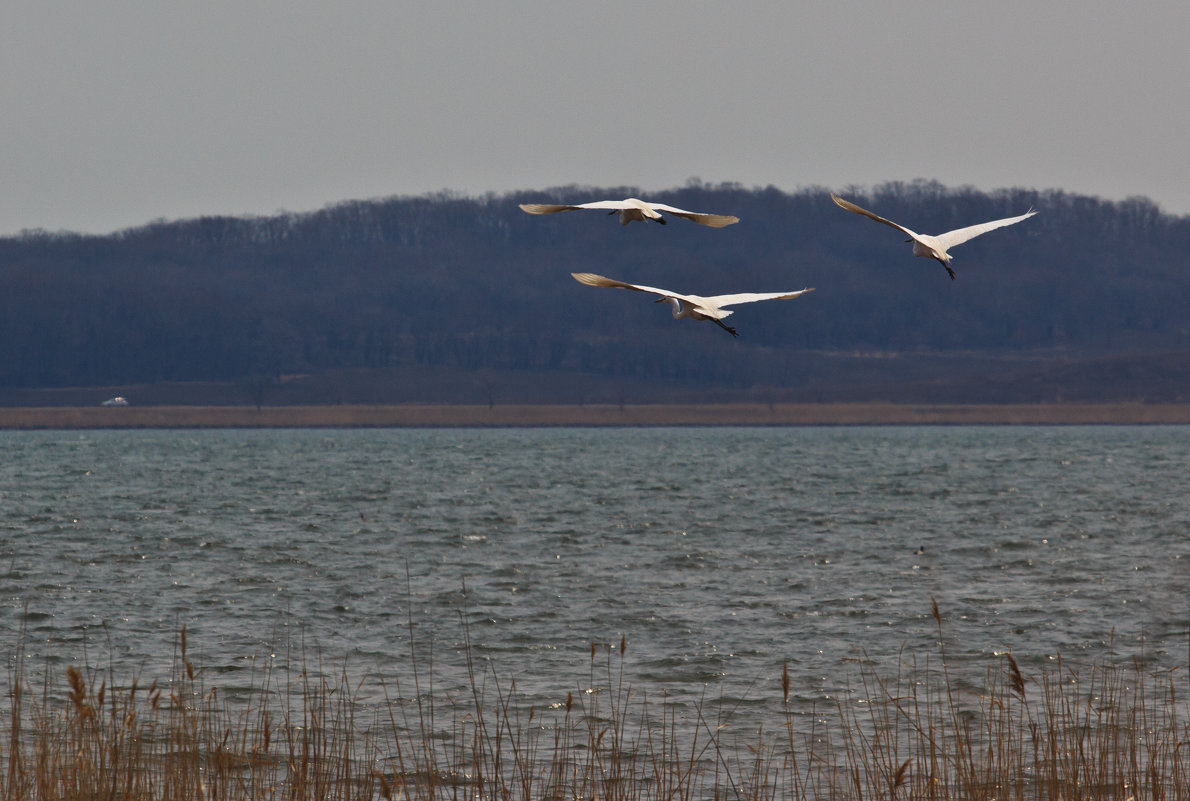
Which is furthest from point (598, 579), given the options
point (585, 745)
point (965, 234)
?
point (965, 234)

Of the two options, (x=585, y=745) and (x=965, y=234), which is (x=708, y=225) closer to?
(x=965, y=234)

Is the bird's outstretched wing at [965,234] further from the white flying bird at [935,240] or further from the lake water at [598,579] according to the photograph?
the lake water at [598,579]

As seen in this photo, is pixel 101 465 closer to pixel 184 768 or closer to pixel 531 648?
pixel 531 648

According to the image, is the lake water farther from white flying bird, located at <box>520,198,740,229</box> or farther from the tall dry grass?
white flying bird, located at <box>520,198,740,229</box>

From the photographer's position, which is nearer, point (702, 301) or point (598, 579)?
point (702, 301)

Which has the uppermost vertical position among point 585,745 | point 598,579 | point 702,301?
point 702,301

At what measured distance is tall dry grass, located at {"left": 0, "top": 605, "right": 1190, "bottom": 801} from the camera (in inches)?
523

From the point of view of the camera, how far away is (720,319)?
7895mm

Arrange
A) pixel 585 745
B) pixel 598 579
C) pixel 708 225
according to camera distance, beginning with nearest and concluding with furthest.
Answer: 1. pixel 708 225
2. pixel 585 745
3. pixel 598 579

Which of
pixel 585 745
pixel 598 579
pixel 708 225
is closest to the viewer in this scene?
pixel 708 225

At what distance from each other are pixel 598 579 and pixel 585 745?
79.2 feet

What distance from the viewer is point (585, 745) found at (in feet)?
66.3

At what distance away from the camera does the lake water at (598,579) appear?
28875mm

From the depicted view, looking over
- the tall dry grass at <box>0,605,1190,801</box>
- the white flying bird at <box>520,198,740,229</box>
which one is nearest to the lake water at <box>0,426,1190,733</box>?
the tall dry grass at <box>0,605,1190,801</box>
